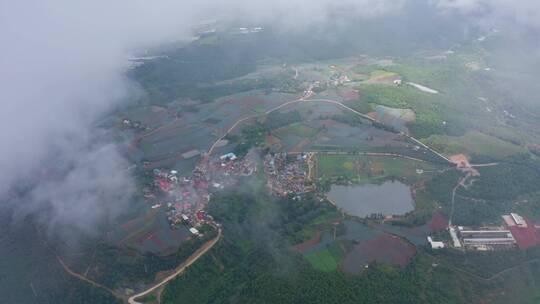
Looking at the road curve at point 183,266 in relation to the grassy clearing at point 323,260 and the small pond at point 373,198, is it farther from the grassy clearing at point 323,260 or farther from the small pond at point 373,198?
the small pond at point 373,198

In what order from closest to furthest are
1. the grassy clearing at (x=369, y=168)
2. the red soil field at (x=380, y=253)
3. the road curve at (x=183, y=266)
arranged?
the road curve at (x=183, y=266), the red soil field at (x=380, y=253), the grassy clearing at (x=369, y=168)

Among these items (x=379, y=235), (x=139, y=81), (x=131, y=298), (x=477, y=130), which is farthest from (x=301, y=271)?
(x=139, y=81)

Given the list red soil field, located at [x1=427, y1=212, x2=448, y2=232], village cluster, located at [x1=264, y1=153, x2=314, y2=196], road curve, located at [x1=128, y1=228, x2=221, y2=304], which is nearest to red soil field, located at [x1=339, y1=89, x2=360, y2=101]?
village cluster, located at [x1=264, y1=153, x2=314, y2=196]

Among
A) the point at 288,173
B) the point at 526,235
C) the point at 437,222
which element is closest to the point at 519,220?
the point at 526,235

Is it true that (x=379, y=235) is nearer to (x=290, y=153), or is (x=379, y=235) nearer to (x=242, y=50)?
(x=290, y=153)

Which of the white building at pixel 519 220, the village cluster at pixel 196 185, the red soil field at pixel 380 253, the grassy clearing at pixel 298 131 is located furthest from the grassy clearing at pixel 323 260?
the grassy clearing at pixel 298 131

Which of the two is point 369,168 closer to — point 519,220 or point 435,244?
point 435,244
